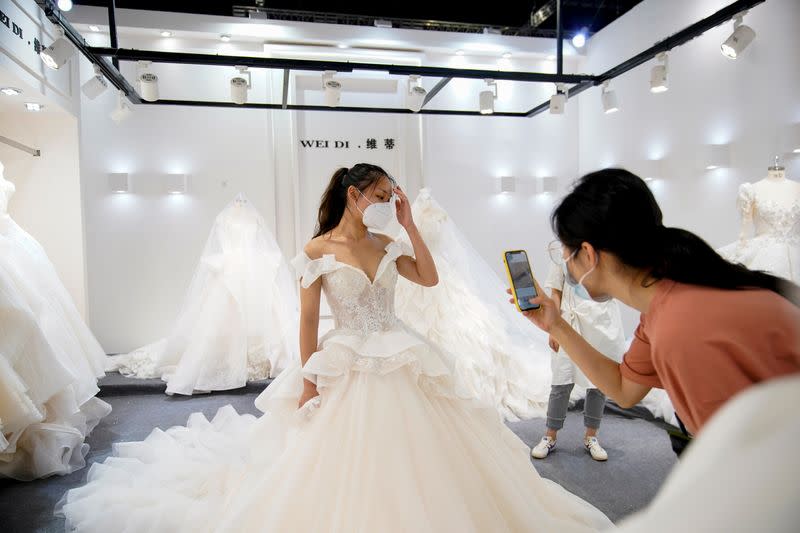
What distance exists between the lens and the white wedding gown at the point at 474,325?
4.02 m

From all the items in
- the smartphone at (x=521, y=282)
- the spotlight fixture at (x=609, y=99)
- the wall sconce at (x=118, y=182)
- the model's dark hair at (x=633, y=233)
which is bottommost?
the smartphone at (x=521, y=282)

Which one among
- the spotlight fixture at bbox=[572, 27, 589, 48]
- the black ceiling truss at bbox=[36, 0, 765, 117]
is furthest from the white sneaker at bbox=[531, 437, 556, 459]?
the spotlight fixture at bbox=[572, 27, 589, 48]

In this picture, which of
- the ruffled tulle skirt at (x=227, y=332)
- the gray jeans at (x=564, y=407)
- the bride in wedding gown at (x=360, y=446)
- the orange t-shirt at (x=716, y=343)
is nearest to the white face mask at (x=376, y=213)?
the bride in wedding gown at (x=360, y=446)

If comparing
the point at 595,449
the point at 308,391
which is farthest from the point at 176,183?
the point at 595,449

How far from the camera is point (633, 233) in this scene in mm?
1112

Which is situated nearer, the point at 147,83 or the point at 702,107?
the point at 147,83

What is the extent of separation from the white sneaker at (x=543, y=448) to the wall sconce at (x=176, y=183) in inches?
193

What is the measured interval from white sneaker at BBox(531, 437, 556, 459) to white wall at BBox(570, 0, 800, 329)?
2.93 m

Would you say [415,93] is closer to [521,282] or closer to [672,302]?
[521,282]

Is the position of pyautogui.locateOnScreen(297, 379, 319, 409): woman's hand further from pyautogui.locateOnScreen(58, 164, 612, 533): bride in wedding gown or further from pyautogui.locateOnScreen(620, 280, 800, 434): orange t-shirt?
pyautogui.locateOnScreen(620, 280, 800, 434): orange t-shirt

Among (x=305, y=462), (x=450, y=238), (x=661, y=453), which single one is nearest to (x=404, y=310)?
(x=450, y=238)

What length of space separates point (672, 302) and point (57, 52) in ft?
12.8

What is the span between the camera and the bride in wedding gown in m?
1.68

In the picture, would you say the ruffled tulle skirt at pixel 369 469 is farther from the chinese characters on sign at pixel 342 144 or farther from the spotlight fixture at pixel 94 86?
the chinese characters on sign at pixel 342 144
